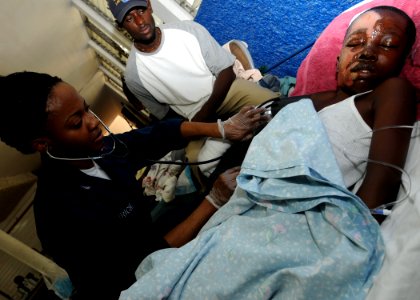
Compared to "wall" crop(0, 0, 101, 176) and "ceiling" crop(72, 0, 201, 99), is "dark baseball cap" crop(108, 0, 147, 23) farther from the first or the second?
"wall" crop(0, 0, 101, 176)

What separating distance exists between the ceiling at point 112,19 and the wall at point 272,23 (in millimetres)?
145

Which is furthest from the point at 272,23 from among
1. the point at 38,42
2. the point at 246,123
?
the point at 38,42

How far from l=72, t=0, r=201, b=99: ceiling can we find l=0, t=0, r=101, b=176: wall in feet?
0.36

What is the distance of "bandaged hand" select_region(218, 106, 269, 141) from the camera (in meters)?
0.99

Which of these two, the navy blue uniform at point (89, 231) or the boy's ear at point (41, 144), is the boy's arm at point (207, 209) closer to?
the navy blue uniform at point (89, 231)

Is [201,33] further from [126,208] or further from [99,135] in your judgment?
[126,208]

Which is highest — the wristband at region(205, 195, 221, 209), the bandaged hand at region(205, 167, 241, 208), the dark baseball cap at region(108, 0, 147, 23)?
the dark baseball cap at region(108, 0, 147, 23)

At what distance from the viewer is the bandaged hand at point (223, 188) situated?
0.87 metres

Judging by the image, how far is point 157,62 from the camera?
1670 mm

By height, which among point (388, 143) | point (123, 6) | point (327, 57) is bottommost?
point (388, 143)

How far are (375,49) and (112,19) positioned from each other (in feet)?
6.54

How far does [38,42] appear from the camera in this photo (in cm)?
188

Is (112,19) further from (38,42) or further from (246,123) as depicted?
(246,123)

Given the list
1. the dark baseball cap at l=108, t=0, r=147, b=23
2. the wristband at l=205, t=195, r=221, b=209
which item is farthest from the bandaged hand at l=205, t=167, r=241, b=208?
the dark baseball cap at l=108, t=0, r=147, b=23
